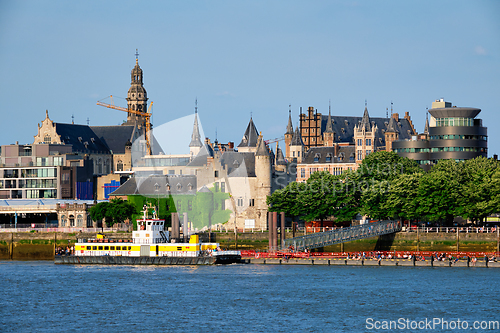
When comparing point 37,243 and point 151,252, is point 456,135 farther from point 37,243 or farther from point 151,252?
point 37,243

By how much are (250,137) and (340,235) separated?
225 ft

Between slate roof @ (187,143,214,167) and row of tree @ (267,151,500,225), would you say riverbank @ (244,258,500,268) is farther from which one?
slate roof @ (187,143,214,167)

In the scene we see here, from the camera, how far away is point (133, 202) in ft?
498

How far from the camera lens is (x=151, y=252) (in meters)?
120

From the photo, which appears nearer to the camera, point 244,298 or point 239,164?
point 244,298

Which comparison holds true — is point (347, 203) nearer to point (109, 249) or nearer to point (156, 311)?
point (109, 249)

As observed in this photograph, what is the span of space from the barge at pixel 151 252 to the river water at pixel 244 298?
3785mm

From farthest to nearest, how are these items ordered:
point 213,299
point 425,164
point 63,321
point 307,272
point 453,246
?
1. point 425,164
2. point 453,246
3. point 307,272
4. point 213,299
5. point 63,321

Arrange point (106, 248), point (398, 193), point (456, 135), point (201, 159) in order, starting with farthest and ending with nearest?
point (201, 159) → point (456, 135) → point (398, 193) → point (106, 248)

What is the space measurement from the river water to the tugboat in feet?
12.5

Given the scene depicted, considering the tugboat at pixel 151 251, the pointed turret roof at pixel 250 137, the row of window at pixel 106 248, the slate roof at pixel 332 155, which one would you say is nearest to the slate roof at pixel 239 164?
the tugboat at pixel 151 251

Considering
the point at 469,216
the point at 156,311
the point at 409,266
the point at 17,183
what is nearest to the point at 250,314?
the point at 156,311

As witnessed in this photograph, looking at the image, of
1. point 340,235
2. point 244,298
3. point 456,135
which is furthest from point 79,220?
point 244,298

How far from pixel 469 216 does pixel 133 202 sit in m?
54.7
